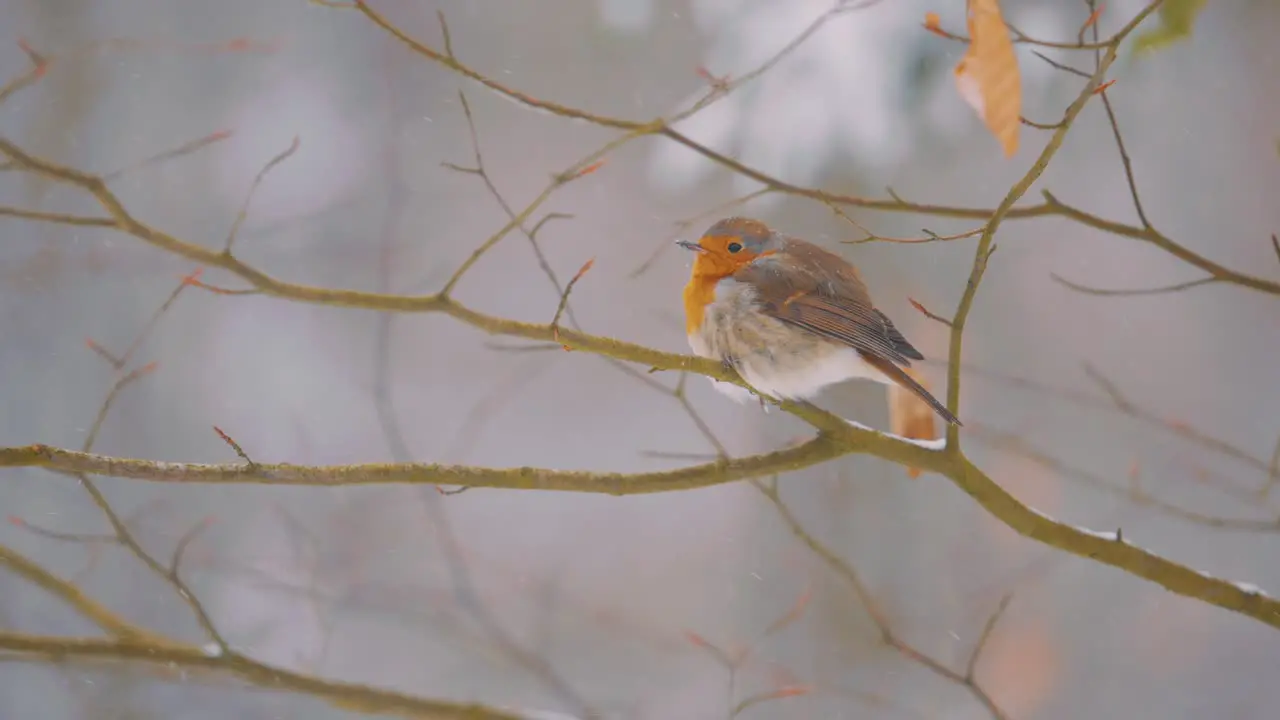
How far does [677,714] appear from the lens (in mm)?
1690

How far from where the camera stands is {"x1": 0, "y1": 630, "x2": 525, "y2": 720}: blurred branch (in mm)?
989

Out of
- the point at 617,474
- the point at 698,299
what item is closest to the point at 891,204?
the point at 698,299

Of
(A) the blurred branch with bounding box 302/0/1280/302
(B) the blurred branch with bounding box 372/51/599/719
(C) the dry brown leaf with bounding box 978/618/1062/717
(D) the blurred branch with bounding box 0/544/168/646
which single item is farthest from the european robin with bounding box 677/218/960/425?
(C) the dry brown leaf with bounding box 978/618/1062/717

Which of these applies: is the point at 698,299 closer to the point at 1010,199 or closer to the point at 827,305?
the point at 827,305

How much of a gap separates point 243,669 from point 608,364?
855mm

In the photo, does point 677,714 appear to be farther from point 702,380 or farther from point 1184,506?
point 1184,506

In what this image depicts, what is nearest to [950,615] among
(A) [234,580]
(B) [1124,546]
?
(B) [1124,546]

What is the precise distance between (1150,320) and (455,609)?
1319 millimetres

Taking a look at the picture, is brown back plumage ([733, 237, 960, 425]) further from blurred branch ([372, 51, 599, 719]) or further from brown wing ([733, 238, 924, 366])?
blurred branch ([372, 51, 599, 719])

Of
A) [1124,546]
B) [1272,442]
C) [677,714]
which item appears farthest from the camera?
[677,714]

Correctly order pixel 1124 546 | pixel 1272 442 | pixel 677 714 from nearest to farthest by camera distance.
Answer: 1. pixel 1124 546
2. pixel 1272 442
3. pixel 677 714

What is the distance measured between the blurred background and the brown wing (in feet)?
1.32

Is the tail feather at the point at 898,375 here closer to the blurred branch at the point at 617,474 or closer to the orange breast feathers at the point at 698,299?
the blurred branch at the point at 617,474

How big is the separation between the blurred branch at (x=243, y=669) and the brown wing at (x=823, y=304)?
1.77 ft
